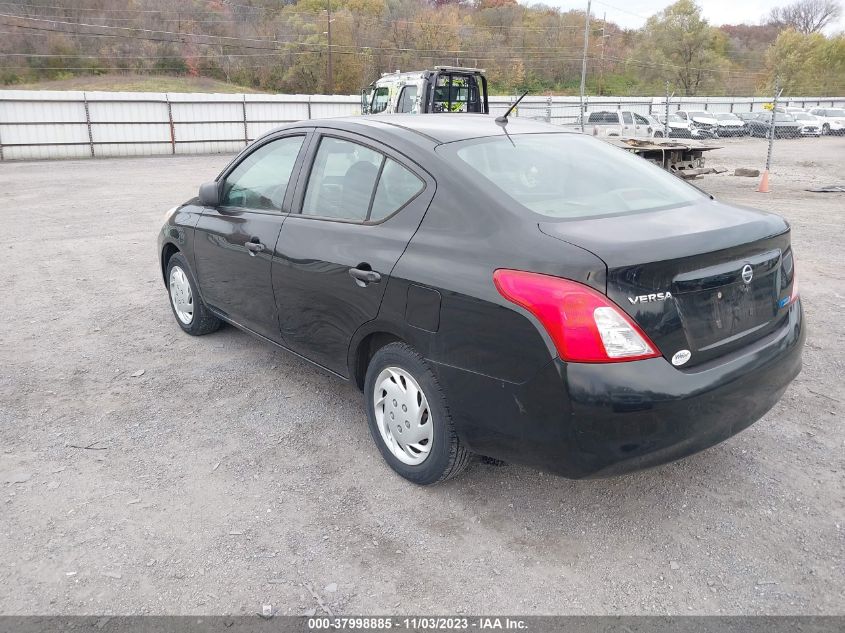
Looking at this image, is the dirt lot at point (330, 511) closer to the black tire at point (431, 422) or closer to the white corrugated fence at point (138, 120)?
the black tire at point (431, 422)

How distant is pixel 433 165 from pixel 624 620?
1.99 metres

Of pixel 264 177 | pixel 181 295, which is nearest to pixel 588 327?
pixel 264 177

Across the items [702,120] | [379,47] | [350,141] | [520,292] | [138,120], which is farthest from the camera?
[379,47]

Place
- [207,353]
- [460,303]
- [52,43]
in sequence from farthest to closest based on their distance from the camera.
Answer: [52,43] < [207,353] < [460,303]

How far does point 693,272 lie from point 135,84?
61419mm

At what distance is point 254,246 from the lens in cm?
389

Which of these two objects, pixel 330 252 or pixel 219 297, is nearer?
pixel 330 252

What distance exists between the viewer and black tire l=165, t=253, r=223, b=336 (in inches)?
194

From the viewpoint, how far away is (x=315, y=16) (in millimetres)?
69938

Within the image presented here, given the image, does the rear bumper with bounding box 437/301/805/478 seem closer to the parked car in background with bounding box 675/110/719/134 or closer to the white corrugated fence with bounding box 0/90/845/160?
the white corrugated fence with bounding box 0/90/845/160

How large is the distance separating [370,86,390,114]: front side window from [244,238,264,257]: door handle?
594 inches

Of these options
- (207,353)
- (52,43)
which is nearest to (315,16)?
(52,43)

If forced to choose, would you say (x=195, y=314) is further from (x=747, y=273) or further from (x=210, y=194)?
(x=747, y=273)

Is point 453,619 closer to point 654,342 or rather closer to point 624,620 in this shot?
point 624,620
